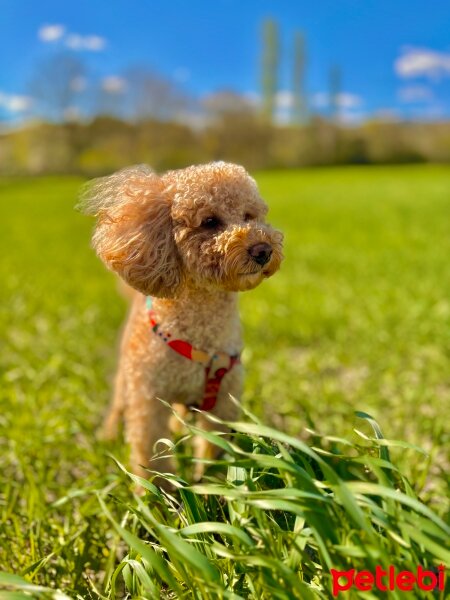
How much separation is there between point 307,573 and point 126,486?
1.20 m

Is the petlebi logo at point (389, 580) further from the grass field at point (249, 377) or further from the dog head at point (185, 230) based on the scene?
the dog head at point (185, 230)

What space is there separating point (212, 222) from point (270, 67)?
58.5 m

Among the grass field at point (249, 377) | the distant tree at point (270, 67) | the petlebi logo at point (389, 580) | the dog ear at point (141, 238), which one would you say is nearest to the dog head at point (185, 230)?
the dog ear at point (141, 238)

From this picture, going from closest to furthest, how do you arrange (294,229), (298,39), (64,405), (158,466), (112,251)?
(112,251) < (158,466) < (64,405) < (294,229) < (298,39)

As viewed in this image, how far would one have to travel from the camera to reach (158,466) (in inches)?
103

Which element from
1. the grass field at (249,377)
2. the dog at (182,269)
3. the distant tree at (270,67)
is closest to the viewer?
the dog at (182,269)

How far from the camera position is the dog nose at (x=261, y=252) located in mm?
2074

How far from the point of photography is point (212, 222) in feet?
7.43

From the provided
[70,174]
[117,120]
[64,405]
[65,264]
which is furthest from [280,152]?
[64,405]

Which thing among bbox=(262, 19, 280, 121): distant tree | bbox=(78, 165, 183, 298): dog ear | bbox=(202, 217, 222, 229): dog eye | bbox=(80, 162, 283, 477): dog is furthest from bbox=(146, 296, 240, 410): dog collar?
bbox=(262, 19, 280, 121): distant tree

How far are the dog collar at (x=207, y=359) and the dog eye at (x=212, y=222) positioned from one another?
52 centimetres

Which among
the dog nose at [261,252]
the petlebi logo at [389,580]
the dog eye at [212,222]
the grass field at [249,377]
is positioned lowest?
the grass field at [249,377]

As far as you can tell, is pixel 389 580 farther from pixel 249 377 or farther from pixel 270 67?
pixel 270 67

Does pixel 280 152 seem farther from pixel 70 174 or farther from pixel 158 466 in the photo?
pixel 158 466
